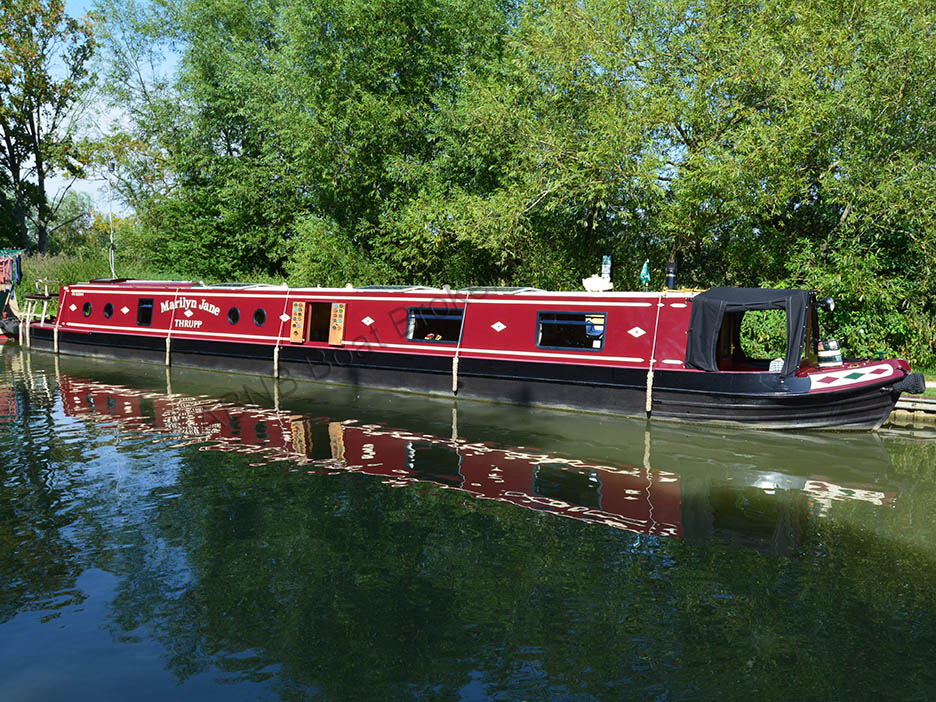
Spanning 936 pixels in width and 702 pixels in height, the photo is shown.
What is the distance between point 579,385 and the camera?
1353 centimetres

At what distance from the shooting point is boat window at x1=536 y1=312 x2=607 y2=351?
1389 cm

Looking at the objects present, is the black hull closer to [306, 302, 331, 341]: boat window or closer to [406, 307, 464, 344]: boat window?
[406, 307, 464, 344]: boat window

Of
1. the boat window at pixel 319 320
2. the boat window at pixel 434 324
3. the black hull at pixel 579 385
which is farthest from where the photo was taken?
the boat window at pixel 319 320

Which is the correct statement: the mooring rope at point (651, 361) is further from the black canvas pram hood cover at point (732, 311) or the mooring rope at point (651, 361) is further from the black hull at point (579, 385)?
the black canvas pram hood cover at point (732, 311)

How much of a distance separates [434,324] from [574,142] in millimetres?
5590

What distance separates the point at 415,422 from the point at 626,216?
8471 millimetres

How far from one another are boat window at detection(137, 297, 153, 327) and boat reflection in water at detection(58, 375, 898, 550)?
263 inches

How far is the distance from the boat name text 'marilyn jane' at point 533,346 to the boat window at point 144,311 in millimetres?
37

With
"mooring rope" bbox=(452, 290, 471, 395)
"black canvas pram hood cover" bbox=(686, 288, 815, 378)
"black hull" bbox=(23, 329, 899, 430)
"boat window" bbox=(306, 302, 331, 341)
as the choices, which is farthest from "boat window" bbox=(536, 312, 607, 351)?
"boat window" bbox=(306, 302, 331, 341)

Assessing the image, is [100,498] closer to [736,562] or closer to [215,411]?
[215,411]

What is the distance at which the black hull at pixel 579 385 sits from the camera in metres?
11.6

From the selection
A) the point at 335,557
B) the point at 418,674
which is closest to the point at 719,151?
the point at 335,557

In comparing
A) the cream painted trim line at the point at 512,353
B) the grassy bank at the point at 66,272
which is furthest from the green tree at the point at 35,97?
the cream painted trim line at the point at 512,353

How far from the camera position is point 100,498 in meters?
8.22
